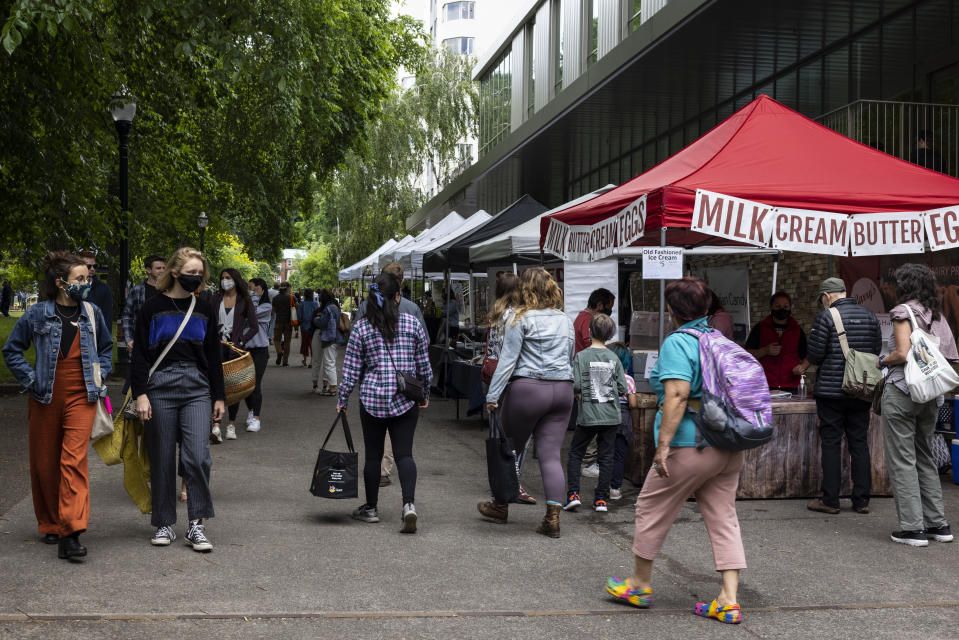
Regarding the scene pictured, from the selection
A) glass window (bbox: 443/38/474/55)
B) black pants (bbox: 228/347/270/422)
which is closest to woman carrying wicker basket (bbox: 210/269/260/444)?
black pants (bbox: 228/347/270/422)

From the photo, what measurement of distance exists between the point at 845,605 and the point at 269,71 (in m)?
6.64

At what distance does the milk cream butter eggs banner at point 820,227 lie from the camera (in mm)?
7922

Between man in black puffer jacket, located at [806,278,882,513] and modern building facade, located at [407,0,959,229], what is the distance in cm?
527

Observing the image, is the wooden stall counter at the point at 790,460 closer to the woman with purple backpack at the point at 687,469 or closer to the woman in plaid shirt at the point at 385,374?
the woman in plaid shirt at the point at 385,374

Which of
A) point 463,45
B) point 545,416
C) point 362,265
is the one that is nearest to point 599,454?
point 545,416

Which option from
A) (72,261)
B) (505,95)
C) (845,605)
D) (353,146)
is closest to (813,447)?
(845,605)

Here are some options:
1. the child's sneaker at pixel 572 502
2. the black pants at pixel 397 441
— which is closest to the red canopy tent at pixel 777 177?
the child's sneaker at pixel 572 502

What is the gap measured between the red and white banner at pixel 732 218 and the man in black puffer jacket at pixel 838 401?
72cm

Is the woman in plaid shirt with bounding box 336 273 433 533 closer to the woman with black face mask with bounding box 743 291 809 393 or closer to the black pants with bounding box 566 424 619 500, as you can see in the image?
the black pants with bounding box 566 424 619 500

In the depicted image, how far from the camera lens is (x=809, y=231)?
26.6ft

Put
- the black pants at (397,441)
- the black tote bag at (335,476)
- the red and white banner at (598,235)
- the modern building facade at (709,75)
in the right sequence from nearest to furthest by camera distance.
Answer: the black pants at (397,441), the black tote bag at (335,476), the red and white banner at (598,235), the modern building facade at (709,75)

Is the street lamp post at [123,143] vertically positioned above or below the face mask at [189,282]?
above

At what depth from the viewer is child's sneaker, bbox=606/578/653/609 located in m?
5.06

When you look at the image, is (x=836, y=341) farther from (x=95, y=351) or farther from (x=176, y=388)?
(x=95, y=351)
